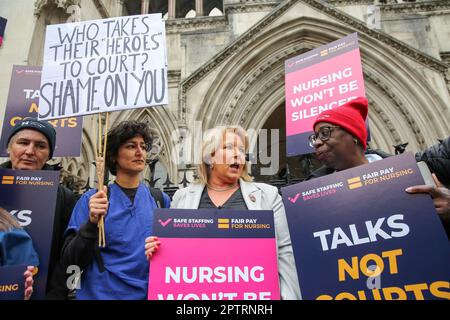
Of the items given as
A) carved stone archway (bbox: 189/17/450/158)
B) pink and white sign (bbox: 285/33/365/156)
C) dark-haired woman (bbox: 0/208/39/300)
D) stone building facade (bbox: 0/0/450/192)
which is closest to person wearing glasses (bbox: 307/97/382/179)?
pink and white sign (bbox: 285/33/365/156)

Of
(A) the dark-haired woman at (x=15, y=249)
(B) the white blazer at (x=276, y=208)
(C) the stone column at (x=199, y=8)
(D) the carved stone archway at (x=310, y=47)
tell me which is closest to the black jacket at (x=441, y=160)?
(B) the white blazer at (x=276, y=208)

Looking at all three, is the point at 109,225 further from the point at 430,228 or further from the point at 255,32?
the point at 255,32


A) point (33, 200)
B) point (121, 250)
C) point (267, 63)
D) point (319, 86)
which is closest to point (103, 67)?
point (33, 200)

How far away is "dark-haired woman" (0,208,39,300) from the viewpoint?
1.70 meters

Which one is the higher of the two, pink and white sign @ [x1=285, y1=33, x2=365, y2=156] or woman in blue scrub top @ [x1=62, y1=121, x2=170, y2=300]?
pink and white sign @ [x1=285, y1=33, x2=365, y2=156]

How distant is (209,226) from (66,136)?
387 centimetres

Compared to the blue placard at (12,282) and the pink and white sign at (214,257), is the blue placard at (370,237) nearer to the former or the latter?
the pink and white sign at (214,257)

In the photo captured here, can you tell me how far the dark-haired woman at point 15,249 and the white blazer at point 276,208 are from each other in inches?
37.0

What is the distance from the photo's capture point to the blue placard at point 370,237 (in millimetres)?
1548

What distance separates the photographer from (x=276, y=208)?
7.25ft

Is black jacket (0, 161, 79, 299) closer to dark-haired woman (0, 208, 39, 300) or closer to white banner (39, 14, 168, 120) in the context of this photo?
dark-haired woman (0, 208, 39, 300)

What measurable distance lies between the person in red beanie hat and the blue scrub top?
4.40 ft

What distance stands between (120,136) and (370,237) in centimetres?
185

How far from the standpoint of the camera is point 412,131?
9.23 m
